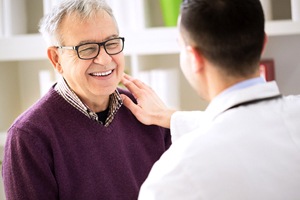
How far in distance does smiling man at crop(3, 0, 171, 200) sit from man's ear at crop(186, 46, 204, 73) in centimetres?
57

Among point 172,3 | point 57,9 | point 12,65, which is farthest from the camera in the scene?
point 12,65

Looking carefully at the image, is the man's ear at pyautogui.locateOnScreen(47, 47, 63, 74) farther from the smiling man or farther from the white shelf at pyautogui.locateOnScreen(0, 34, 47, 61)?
the white shelf at pyautogui.locateOnScreen(0, 34, 47, 61)

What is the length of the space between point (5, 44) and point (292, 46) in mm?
1398

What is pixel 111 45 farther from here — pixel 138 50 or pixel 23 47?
pixel 23 47

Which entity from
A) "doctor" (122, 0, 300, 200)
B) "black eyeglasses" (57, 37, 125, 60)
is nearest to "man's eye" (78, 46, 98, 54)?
"black eyeglasses" (57, 37, 125, 60)

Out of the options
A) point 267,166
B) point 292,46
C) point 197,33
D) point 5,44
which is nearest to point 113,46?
point 197,33

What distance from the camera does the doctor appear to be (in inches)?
43.3

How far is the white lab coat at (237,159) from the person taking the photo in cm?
110

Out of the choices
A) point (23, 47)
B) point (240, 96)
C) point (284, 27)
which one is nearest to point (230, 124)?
point (240, 96)

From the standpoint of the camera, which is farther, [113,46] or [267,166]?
[113,46]

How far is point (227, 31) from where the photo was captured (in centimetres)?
117

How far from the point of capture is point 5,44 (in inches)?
99.4

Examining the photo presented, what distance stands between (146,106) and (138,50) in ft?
1.88

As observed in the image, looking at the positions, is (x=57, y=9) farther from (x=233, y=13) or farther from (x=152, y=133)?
(x=233, y=13)
